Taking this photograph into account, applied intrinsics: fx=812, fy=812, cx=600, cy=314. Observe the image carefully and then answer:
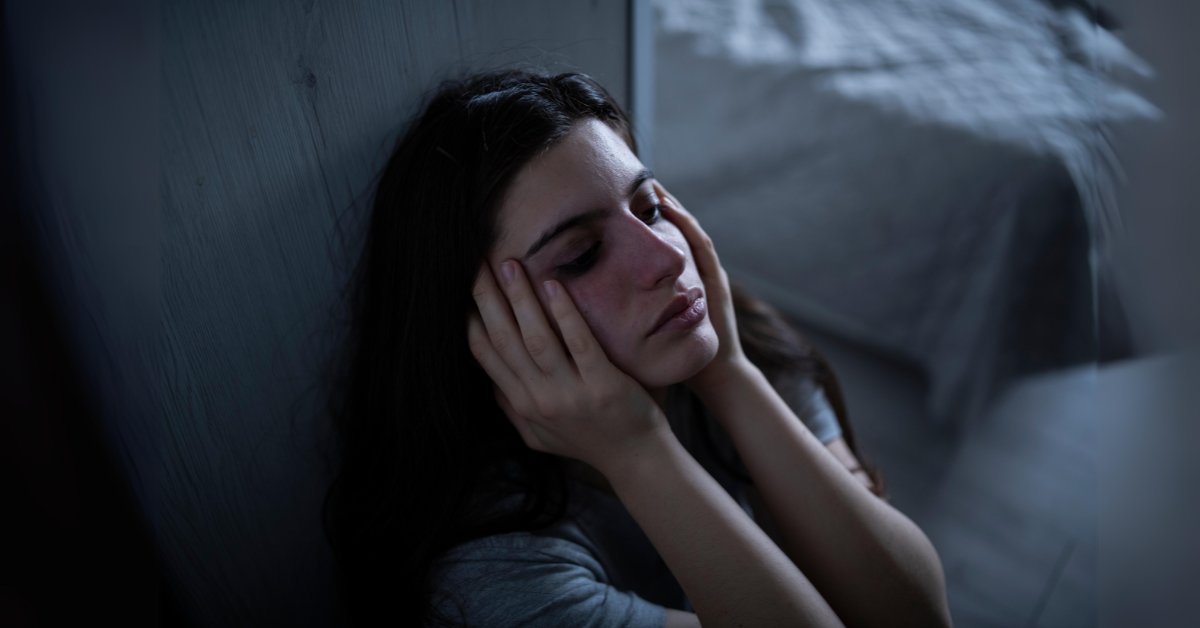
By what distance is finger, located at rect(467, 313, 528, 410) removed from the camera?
0.82 meters

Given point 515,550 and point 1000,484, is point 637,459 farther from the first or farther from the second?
point 1000,484

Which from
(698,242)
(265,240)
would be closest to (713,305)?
(698,242)

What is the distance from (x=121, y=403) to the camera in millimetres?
675

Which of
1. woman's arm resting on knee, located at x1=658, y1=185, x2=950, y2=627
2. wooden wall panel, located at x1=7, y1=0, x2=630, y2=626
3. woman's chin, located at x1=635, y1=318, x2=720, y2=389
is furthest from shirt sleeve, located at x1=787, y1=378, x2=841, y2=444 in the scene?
wooden wall panel, located at x1=7, y1=0, x2=630, y2=626

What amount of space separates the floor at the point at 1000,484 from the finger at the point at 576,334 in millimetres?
1017

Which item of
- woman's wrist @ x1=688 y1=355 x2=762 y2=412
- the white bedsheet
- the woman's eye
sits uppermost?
the woman's eye

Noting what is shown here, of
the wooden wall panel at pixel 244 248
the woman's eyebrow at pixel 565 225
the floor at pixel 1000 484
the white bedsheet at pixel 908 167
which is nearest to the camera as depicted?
the wooden wall panel at pixel 244 248

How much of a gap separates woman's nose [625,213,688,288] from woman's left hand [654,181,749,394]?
0.13 metres

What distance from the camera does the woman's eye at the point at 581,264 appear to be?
31.4 inches

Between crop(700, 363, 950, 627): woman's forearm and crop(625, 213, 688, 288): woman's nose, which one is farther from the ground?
crop(625, 213, 688, 288): woman's nose

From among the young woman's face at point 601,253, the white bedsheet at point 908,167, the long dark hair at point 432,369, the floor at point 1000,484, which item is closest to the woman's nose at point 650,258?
the young woman's face at point 601,253

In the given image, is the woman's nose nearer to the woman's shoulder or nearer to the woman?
the woman

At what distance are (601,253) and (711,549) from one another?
302 mm

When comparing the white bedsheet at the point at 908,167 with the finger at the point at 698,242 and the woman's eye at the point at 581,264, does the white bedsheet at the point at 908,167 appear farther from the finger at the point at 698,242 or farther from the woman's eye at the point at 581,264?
the woman's eye at the point at 581,264
